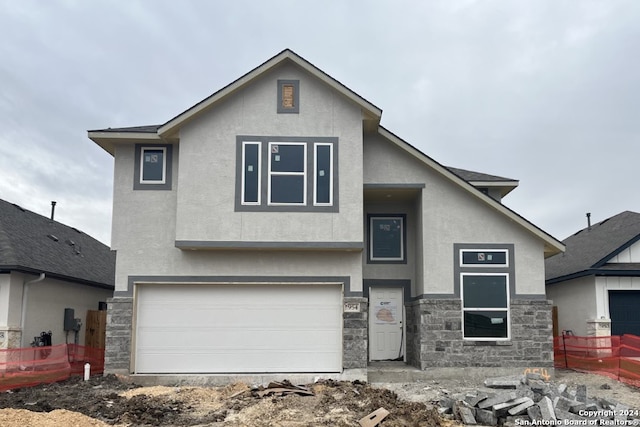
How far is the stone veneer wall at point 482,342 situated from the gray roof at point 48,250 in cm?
965

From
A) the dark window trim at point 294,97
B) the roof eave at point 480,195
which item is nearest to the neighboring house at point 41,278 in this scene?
the dark window trim at point 294,97

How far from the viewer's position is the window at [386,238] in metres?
16.0

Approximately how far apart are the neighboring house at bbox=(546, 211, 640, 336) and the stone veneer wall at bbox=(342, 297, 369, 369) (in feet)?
23.1

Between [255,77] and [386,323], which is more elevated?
[255,77]

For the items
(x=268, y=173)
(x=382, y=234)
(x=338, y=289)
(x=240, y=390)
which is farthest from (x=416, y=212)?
(x=240, y=390)

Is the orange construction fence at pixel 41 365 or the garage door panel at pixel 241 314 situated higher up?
the garage door panel at pixel 241 314

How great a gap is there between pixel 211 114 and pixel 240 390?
6.40 meters

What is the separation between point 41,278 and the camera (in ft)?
48.3

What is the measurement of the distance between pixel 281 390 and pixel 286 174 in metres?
4.97

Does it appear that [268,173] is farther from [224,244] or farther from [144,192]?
[144,192]

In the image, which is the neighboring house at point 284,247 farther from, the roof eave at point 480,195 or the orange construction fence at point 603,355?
the orange construction fence at point 603,355

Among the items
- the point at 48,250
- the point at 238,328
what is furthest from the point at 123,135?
the point at 238,328

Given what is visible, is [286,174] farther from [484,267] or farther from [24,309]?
[24,309]

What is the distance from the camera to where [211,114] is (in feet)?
46.1
